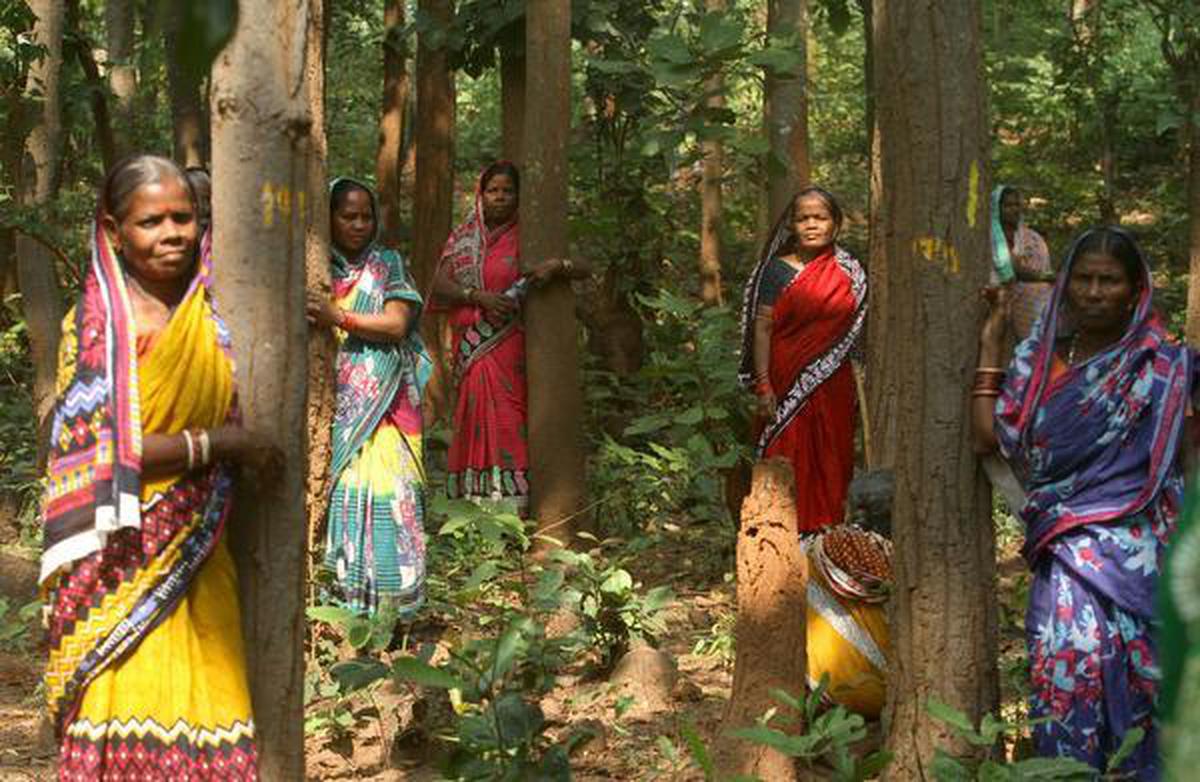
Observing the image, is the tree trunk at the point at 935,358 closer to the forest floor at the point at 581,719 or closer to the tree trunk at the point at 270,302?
the forest floor at the point at 581,719

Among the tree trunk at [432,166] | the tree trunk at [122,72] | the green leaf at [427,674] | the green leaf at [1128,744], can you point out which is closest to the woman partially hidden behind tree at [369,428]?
the green leaf at [427,674]

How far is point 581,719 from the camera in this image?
555 centimetres

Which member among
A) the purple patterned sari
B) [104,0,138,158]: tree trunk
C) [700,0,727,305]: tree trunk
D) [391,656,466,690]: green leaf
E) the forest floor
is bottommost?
the forest floor

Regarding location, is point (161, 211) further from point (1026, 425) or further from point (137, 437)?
point (1026, 425)

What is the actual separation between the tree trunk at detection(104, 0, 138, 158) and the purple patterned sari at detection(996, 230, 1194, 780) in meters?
9.23

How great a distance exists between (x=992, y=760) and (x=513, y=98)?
5864 millimetres

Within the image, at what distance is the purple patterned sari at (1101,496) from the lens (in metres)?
4.10

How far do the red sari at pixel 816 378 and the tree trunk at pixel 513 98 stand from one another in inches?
86.1

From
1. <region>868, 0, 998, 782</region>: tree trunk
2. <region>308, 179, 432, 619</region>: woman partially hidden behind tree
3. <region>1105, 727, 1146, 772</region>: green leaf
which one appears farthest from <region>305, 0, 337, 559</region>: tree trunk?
<region>1105, 727, 1146, 772</region>: green leaf

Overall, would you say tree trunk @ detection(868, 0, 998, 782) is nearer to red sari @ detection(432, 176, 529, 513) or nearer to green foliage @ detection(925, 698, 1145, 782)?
green foliage @ detection(925, 698, 1145, 782)

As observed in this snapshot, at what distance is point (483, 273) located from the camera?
7.86 metres

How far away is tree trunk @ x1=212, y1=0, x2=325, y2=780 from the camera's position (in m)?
3.20

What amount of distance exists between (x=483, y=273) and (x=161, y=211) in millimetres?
4549

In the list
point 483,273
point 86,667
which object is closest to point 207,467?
point 86,667
